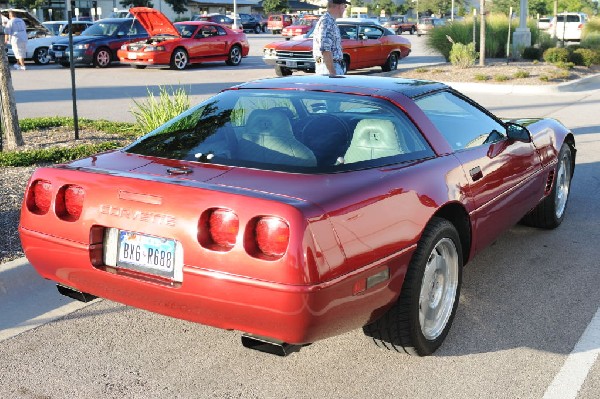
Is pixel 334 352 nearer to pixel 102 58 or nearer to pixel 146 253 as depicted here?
pixel 146 253

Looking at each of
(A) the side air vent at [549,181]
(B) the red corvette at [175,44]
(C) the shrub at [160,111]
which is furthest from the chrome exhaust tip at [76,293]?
(B) the red corvette at [175,44]

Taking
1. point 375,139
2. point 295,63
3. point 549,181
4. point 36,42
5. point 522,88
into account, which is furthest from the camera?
point 36,42

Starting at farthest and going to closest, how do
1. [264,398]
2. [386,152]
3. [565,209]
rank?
[565,209] < [386,152] < [264,398]

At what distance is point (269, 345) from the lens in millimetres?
3436

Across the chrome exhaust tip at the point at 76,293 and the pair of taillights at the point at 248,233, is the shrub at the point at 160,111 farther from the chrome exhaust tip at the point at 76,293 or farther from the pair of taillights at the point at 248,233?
the pair of taillights at the point at 248,233

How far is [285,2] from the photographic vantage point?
302 feet

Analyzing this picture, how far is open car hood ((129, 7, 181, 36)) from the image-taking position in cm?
2378

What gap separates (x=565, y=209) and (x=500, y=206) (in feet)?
7.63

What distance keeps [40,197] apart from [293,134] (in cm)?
137

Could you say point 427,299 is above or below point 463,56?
below

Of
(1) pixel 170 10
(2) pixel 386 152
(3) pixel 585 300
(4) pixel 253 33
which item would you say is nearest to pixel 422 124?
(2) pixel 386 152

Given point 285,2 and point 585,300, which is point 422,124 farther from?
point 285,2

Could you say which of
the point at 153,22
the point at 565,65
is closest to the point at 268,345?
the point at 565,65

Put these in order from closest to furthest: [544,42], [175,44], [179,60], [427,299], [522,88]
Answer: [427,299]
[522,88]
[175,44]
[179,60]
[544,42]
